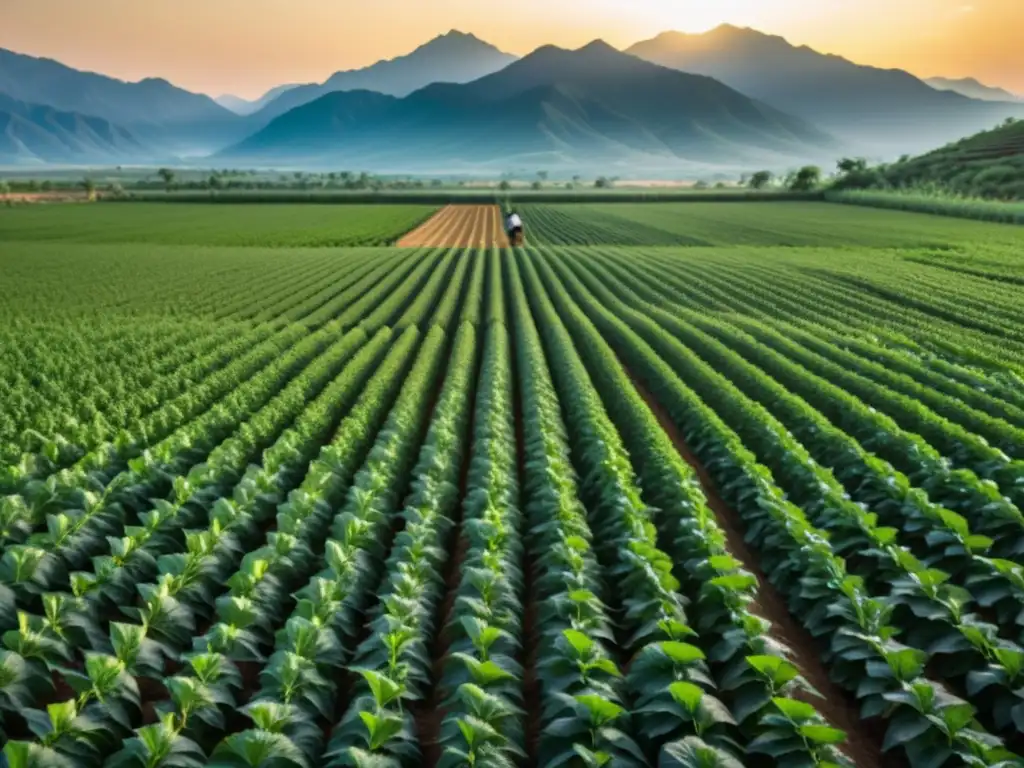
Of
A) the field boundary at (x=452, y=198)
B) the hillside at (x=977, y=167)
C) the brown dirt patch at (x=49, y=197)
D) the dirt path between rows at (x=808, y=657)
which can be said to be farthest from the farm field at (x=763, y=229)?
the brown dirt patch at (x=49, y=197)

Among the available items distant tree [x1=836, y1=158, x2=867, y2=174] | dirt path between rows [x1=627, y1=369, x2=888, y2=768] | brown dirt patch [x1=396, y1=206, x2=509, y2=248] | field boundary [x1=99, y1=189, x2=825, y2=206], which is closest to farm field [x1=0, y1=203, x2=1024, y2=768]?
dirt path between rows [x1=627, y1=369, x2=888, y2=768]

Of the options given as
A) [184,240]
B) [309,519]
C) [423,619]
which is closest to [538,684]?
[423,619]

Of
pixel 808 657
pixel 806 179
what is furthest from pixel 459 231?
pixel 806 179

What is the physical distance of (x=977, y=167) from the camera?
101625 millimetres

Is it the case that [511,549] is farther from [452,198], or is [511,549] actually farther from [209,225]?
[452,198]

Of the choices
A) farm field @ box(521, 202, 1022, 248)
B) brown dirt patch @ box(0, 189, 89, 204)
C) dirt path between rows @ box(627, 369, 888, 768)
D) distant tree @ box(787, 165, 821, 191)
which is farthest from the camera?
distant tree @ box(787, 165, 821, 191)

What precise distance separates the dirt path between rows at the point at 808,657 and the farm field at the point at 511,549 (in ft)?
0.14

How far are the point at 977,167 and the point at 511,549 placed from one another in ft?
378

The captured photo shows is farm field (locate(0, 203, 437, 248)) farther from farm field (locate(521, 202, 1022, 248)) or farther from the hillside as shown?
the hillside

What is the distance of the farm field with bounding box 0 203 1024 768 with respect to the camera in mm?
5695

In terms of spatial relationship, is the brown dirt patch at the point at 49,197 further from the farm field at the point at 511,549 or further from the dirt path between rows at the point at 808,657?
the dirt path between rows at the point at 808,657

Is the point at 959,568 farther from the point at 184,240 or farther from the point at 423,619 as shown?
the point at 184,240

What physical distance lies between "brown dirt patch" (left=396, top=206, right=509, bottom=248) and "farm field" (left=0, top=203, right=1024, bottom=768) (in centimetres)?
3802

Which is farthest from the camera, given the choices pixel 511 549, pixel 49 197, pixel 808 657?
pixel 49 197
